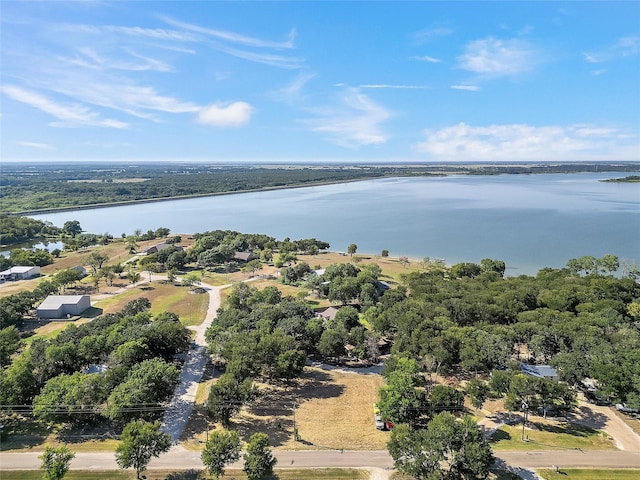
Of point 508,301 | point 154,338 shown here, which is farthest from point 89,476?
point 508,301

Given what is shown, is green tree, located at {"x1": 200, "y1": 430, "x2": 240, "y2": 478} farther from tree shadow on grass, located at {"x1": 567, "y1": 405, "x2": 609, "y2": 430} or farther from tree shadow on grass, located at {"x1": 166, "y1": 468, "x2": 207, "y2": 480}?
tree shadow on grass, located at {"x1": 567, "y1": 405, "x2": 609, "y2": 430}

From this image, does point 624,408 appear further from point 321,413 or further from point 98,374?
point 98,374

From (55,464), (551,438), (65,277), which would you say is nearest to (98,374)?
(55,464)

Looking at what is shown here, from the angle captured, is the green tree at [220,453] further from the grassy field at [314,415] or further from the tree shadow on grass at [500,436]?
the tree shadow on grass at [500,436]

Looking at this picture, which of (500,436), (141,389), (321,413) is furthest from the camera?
(321,413)

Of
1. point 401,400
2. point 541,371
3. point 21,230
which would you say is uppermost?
point 21,230

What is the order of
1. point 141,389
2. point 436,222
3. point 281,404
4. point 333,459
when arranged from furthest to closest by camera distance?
point 436,222
point 281,404
point 141,389
point 333,459
